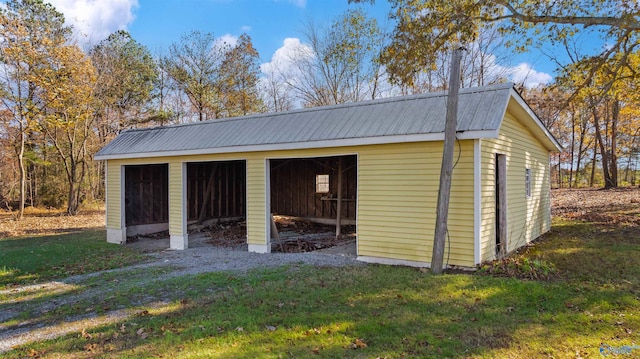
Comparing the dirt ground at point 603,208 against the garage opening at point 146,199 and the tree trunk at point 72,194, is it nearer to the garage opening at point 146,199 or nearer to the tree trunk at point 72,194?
the garage opening at point 146,199

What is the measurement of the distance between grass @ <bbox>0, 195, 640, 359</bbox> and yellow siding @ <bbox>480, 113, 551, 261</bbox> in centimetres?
97

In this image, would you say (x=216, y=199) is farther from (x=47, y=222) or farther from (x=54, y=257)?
(x=47, y=222)

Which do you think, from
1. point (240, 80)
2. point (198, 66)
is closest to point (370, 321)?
point (240, 80)

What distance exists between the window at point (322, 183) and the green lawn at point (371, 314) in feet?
24.9

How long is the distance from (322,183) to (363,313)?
10.3m

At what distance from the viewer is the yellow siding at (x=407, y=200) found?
718 centimetres

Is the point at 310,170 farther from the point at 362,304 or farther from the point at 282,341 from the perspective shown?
the point at 282,341

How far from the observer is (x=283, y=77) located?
88.2 feet

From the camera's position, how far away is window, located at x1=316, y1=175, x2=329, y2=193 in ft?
49.2

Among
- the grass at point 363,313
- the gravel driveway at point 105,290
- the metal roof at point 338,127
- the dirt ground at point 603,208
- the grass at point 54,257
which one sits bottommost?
the grass at point 54,257

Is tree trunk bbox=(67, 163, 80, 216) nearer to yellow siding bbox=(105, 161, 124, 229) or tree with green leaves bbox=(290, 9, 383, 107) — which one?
yellow siding bbox=(105, 161, 124, 229)

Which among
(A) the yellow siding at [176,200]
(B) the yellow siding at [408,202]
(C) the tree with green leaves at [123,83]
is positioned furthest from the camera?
(C) the tree with green leaves at [123,83]

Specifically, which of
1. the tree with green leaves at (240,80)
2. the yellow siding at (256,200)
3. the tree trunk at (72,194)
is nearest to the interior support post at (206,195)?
the yellow siding at (256,200)

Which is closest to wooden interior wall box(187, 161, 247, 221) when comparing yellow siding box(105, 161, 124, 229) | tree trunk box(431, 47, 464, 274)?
yellow siding box(105, 161, 124, 229)
